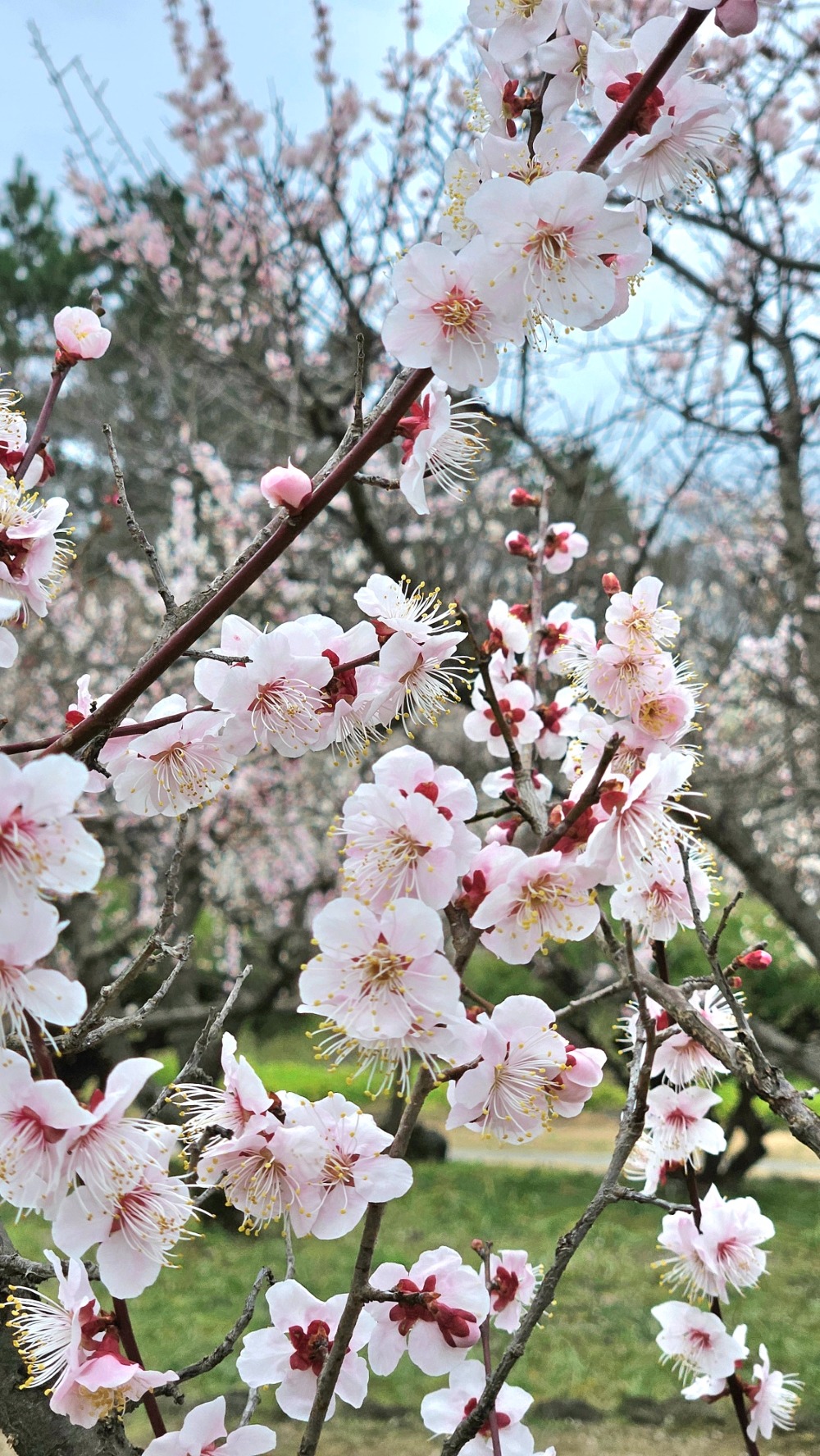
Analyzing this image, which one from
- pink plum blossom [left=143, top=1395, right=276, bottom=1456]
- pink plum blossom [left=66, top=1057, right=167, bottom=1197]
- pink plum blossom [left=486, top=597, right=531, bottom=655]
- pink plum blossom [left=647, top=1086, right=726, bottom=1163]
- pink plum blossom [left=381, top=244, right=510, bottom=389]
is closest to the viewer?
pink plum blossom [left=66, top=1057, right=167, bottom=1197]

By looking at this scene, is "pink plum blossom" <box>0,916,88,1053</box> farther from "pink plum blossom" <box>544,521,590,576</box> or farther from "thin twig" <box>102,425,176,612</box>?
"pink plum blossom" <box>544,521,590,576</box>

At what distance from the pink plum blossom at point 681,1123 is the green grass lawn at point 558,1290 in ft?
8.08

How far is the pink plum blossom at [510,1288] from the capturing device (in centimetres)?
142

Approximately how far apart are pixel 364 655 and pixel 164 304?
4898 millimetres

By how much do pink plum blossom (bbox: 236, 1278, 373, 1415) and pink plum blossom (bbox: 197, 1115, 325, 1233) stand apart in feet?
0.61

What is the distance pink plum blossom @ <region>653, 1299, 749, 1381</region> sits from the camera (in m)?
1.64

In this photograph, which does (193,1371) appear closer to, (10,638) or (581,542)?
(10,638)

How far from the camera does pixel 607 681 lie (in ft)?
4.10

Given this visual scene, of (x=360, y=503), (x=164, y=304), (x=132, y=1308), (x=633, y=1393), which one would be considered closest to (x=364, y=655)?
(x=360, y=503)

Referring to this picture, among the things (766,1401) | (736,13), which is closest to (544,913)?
(736,13)

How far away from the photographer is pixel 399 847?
2.92 feet

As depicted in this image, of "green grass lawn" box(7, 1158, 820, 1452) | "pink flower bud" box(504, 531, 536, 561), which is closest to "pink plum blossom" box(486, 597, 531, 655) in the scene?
"pink flower bud" box(504, 531, 536, 561)

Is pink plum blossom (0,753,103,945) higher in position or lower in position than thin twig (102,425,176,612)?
lower

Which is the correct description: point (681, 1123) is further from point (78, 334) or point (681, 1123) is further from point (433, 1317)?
point (78, 334)
